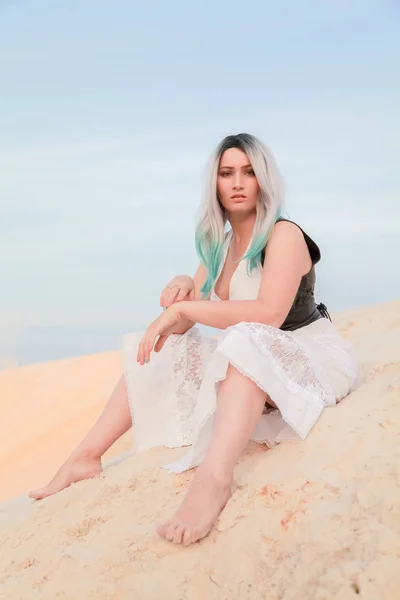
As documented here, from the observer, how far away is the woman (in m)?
2.86

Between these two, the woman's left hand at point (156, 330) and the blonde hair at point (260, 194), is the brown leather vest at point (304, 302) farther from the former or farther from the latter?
the woman's left hand at point (156, 330)

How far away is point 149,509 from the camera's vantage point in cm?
310

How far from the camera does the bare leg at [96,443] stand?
3.78m

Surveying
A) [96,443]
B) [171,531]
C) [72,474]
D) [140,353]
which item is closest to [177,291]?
[140,353]

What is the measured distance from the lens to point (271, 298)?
3.24 m

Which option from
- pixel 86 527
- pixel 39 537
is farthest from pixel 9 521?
pixel 86 527

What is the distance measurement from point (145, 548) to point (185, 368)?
1092mm

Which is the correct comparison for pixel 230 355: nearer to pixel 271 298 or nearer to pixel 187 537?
pixel 271 298

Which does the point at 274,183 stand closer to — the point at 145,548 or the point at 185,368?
the point at 185,368

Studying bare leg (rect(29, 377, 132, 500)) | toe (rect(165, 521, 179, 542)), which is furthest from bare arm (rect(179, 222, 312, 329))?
toe (rect(165, 521, 179, 542))

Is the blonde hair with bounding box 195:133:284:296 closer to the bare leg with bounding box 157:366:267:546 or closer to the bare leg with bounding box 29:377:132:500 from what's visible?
the bare leg with bounding box 157:366:267:546

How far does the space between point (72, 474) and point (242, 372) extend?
4.41ft

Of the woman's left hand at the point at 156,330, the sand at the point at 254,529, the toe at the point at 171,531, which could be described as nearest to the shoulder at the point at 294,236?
the woman's left hand at the point at 156,330

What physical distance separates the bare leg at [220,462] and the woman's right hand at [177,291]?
840mm
